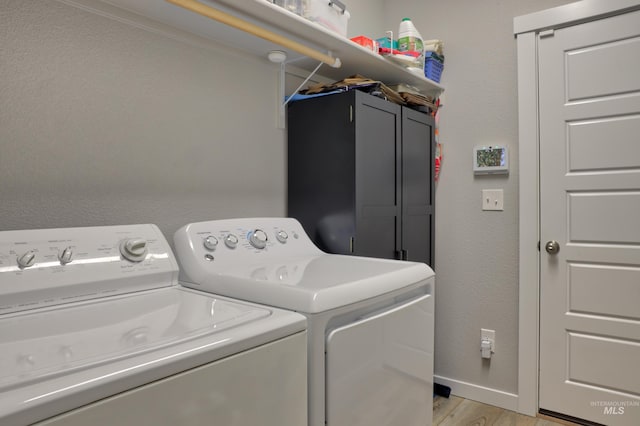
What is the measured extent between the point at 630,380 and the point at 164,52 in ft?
8.26

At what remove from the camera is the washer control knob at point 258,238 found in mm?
1516

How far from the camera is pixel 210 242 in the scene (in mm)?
1385

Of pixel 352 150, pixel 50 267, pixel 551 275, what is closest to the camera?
pixel 50 267

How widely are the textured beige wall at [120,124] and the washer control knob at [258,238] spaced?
25 cm

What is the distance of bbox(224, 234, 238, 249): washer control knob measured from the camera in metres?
1.43

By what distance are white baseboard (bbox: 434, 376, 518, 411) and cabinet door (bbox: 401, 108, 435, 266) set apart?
0.74m

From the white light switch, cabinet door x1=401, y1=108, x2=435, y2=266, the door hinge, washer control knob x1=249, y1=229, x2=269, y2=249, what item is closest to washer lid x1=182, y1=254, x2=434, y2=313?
washer control knob x1=249, y1=229, x2=269, y2=249

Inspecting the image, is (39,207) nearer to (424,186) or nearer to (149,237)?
(149,237)

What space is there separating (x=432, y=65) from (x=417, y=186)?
729 mm

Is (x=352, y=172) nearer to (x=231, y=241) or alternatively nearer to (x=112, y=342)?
(x=231, y=241)

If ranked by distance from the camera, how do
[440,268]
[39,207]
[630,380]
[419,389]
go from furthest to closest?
[440,268]
[630,380]
[419,389]
[39,207]

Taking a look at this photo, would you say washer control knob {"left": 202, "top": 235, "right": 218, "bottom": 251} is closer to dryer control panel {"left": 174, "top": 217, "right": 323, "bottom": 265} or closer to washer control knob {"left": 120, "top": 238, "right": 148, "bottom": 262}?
dryer control panel {"left": 174, "top": 217, "right": 323, "bottom": 265}

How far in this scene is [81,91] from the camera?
1.30 m

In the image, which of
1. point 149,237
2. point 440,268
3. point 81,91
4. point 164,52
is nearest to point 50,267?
point 149,237
